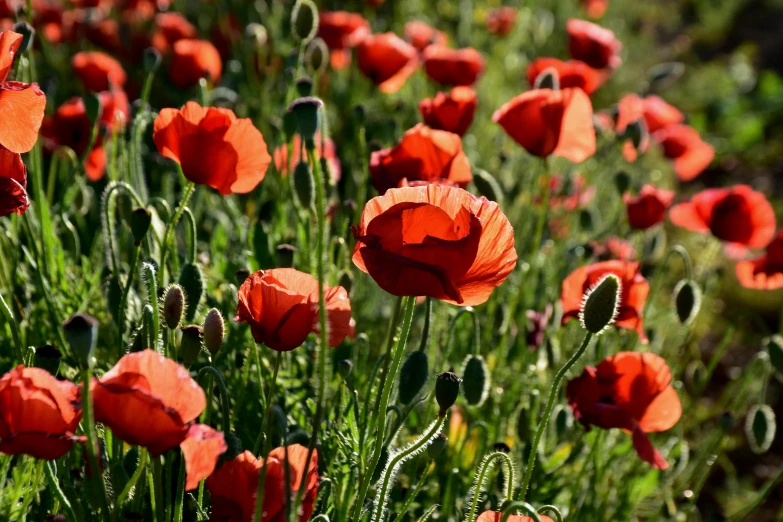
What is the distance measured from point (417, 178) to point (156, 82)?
2.55 metres

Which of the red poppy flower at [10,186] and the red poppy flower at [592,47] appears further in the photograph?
the red poppy flower at [592,47]

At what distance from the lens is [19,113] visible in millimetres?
1324

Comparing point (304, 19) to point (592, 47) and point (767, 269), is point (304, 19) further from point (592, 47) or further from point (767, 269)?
point (592, 47)

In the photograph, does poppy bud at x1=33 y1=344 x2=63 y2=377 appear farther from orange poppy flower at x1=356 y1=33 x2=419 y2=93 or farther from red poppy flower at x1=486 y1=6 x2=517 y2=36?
red poppy flower at x1=486 y1=6 x2=517 y2=36

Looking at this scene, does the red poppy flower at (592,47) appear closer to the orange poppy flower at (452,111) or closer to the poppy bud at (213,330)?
the orange poppy flower at (452,111)

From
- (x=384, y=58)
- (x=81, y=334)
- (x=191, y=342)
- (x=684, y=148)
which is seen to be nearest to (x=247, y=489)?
(x=191, y=342)

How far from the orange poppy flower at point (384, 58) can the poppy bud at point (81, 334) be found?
192 centimetres

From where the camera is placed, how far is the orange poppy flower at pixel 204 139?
154 centimetres

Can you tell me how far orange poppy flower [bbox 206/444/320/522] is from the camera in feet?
3.98

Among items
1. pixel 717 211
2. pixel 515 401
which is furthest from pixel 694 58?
pixel 515 401

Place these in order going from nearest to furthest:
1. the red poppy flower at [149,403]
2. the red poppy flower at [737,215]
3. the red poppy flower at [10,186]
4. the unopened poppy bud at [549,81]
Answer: the red poppy flower at [149,403] → the red poppy flower at [10,186] → the unopened poppy bud at [549,81] → the red poppy flower at [737,215]

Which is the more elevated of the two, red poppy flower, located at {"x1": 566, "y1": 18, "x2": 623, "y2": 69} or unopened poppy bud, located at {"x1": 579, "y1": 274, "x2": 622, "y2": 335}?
unopened poppy bud, located at {"x1": 579, "y1": 274, "x2": 622, "y2": 335}

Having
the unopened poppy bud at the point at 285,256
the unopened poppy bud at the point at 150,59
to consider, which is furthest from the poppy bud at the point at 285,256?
the unopened poppy bud at the point at 150,59

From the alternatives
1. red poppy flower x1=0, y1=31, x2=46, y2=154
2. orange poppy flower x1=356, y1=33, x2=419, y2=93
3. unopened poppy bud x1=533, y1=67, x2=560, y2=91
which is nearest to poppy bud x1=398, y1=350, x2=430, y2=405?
red poppy flower x1=0, y1=31, x2=46, y2=154
